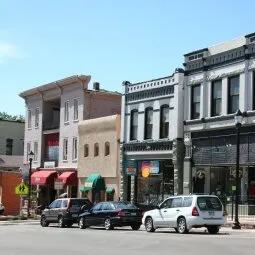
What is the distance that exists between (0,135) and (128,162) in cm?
3315

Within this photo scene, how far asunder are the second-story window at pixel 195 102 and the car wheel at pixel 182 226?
12195 millimetres

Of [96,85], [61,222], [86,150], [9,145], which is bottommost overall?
[61,222]

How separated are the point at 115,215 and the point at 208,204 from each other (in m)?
5.07

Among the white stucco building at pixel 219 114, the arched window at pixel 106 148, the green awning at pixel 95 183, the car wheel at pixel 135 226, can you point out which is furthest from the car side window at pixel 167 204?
the arched window at pixel 106 148

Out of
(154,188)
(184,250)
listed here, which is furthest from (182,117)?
(184,250)

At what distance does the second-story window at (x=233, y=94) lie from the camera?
3306 cm

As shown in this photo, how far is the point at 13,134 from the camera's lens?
235 ft

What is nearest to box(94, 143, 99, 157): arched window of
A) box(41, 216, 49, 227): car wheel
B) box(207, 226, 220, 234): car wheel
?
box(41, 216, 49, 227): car wheel

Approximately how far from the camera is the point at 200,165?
35.3m

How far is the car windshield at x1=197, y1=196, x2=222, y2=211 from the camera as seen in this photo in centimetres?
2455

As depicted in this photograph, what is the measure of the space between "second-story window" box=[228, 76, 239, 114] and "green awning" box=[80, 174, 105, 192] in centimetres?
1363

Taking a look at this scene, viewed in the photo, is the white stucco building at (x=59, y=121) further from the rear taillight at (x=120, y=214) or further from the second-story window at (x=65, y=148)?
the rear taillight at (x=120, y=214)

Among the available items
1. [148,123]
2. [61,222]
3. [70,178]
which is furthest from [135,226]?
[70,178]

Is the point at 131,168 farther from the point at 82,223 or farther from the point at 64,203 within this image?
the point at 82,223
